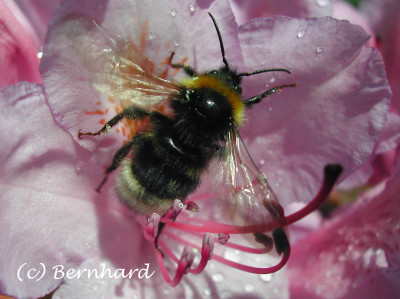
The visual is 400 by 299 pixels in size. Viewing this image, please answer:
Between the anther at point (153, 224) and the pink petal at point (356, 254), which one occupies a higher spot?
the anther at point (153, 224)

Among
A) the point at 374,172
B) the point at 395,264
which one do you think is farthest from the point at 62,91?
the point at 374,172

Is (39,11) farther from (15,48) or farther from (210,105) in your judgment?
(210,105)

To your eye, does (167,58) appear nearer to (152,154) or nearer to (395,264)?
(152,154)

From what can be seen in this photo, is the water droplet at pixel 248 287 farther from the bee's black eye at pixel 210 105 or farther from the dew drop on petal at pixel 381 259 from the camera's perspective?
the bee's black eye at pixel 210 105

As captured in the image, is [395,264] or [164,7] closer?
[164,7]

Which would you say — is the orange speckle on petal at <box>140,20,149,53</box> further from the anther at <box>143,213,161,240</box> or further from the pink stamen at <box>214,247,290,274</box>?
the pink stamen at <box>214,247,290,274</box>

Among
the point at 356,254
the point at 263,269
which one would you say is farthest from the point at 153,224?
the point at 356,254

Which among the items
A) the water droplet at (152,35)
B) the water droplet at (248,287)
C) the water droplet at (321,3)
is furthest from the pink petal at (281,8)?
the water droplet at (248,287)
